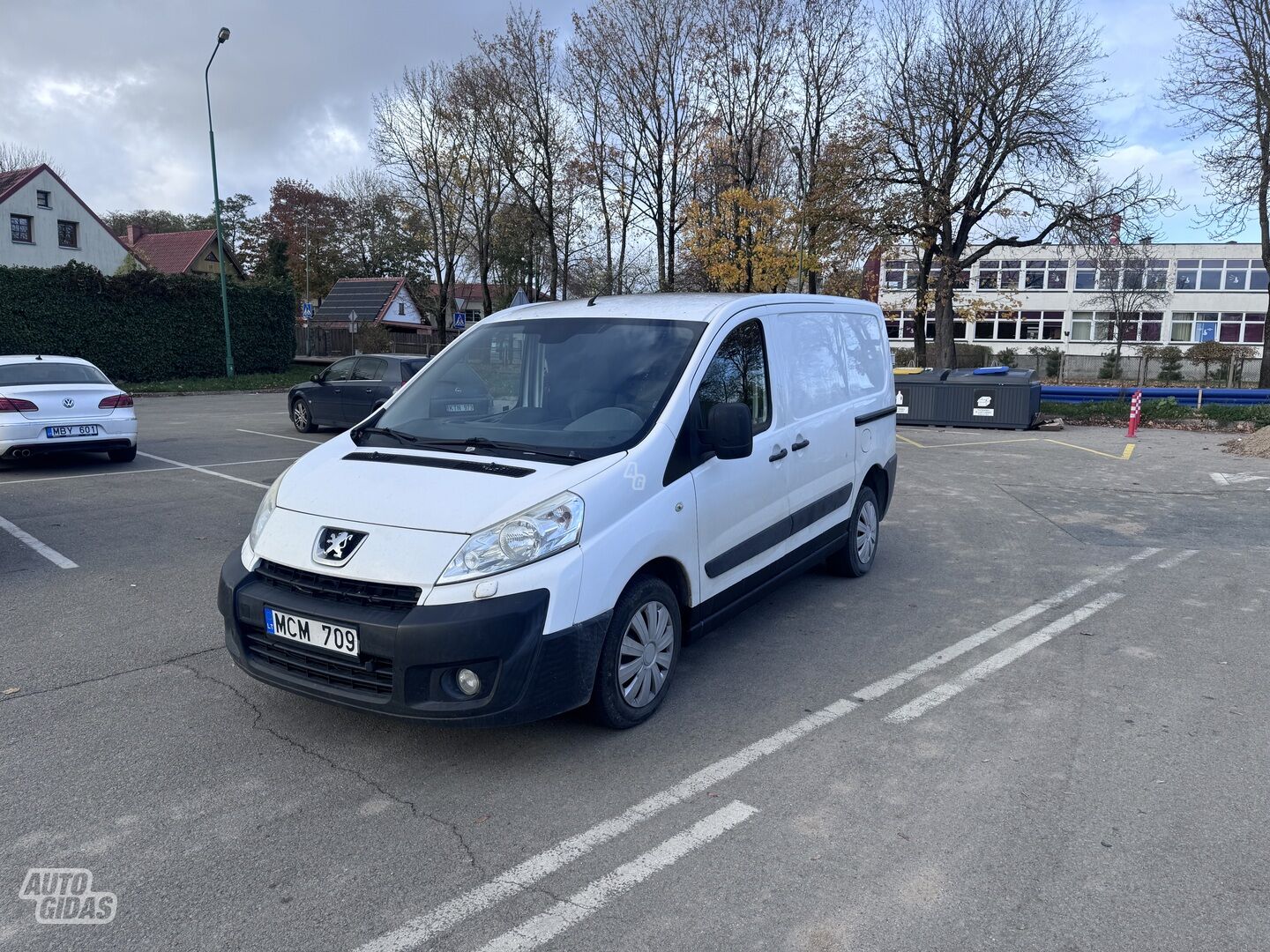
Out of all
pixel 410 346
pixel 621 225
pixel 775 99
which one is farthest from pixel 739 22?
pixel 410 346

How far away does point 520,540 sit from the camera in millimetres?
3604

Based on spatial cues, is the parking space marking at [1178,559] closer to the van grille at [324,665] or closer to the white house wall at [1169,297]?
the van grille at [324,665]

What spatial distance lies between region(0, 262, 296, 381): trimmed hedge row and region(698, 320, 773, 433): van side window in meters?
26.8

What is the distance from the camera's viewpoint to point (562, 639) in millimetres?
3596

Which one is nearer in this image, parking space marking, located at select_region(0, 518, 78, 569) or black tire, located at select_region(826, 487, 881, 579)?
black tire, located at select_region(826, 487, 881, 579)

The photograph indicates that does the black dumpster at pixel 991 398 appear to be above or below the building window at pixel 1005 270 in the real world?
below

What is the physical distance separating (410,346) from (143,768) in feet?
138

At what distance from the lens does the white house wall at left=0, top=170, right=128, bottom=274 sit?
41.5m

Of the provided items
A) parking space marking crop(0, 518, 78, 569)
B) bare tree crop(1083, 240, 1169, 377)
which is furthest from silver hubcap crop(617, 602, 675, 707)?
bare tree crop(1083, 240, 1169, 377)

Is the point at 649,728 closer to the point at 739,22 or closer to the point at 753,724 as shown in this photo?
the point at 753,724

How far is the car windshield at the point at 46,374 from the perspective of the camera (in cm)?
1050

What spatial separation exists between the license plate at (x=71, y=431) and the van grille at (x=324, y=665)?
8.30 meters

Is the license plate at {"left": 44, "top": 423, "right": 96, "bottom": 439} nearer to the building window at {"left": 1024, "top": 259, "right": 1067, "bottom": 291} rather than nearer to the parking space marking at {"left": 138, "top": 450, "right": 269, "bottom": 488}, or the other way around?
the parking space marking at {"left": 138, "top": 450, "right": 269, "bottom": 488}

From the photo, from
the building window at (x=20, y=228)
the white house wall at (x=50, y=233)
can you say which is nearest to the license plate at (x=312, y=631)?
the white house wall at (x=50, y=233)
